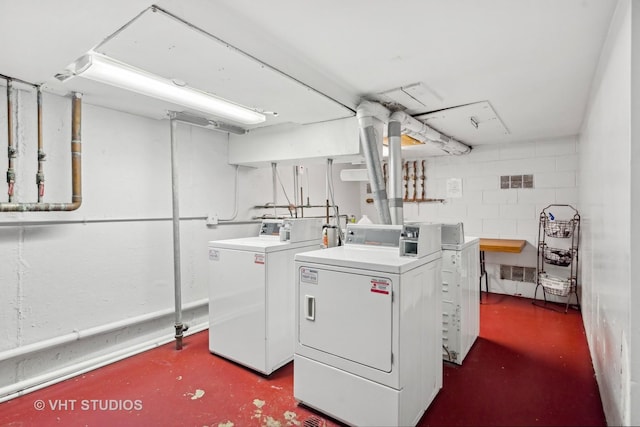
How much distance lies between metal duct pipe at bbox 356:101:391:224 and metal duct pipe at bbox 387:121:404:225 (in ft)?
0.32

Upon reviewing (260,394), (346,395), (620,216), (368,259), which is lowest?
(260,394)

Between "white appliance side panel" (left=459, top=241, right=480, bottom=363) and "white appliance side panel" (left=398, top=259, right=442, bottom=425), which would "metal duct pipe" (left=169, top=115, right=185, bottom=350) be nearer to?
"white appliance side panel" (left=398, top=259, right=442, bottom=425)

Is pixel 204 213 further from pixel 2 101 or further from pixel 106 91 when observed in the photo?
pixel 2 101

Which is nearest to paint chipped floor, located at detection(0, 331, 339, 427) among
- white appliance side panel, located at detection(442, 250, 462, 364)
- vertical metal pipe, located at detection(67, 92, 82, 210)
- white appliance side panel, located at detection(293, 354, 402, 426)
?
white appliance side panel, located at detection(293, 354, 402, 426)

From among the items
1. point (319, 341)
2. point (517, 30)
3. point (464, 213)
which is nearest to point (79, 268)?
point (319, 341)

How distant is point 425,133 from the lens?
3.49 meters

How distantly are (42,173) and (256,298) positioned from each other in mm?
1807

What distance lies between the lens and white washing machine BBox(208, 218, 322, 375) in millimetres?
2520

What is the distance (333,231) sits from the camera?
356cm

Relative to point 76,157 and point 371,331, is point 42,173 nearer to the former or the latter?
point 76,157

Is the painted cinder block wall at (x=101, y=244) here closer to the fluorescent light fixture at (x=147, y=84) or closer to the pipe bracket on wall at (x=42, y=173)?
the pipe bracket on wall at (x=42, y=173)

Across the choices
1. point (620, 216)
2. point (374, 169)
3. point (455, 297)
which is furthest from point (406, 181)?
point (620, 216)

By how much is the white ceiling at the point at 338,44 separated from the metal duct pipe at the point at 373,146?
115 millimetres

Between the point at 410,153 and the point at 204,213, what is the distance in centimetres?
321
